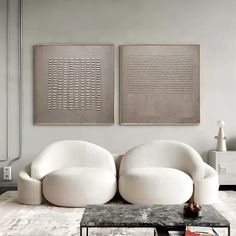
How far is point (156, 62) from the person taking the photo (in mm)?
5852

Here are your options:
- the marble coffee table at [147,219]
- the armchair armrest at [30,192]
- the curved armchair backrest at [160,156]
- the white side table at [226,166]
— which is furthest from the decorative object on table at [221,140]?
the marble coffee table at [147,219]

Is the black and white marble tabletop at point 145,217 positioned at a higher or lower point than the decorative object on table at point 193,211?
lower

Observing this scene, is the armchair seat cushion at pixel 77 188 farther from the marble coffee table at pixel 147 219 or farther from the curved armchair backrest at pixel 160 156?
the marble coffee table at pixel 147 219

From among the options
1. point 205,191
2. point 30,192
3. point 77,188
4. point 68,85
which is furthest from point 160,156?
point 68,85

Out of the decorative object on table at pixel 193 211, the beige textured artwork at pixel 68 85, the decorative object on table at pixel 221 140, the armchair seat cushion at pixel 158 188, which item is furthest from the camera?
the beige textured artwork at pixel 68 85

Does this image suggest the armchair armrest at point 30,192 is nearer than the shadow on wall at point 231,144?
Yes

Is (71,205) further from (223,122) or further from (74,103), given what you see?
(223,122)

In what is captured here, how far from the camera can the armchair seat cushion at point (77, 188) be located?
445cm

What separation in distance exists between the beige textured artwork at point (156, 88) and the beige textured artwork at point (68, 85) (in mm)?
357

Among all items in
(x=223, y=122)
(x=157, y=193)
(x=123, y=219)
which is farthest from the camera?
(x=223, y=122)

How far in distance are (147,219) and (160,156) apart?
230 cm

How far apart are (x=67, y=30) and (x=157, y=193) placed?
2666 millimetres

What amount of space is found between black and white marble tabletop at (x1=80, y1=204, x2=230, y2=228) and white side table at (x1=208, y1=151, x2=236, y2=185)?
2520 millimetres

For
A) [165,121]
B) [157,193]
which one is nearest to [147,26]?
[165,121]
